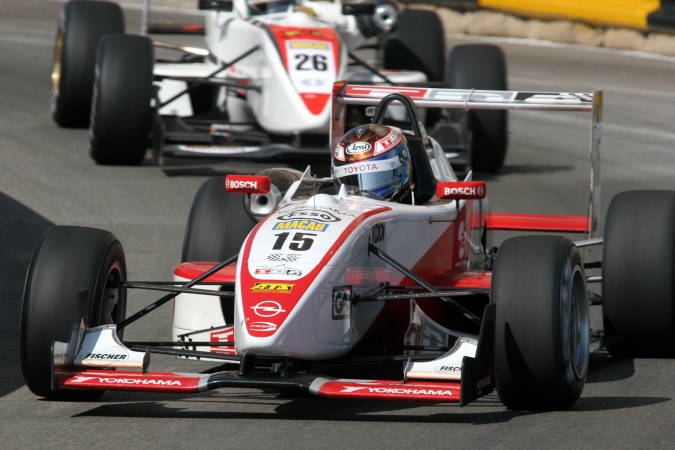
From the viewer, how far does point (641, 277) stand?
742cm

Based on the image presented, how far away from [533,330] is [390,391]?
0.75m

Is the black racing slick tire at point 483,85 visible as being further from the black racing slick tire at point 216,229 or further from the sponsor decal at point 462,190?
the sponsor decal at point 462,190

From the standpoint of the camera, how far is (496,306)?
6.27m

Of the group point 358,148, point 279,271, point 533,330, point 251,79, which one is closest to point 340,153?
point 358,148

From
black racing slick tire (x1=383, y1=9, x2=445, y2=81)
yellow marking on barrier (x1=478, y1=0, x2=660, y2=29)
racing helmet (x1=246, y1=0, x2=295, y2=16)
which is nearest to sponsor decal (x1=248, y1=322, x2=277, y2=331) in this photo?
racing helmet (x1=246, y1=0, x2=295, y2=16)

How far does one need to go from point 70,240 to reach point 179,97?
7.66 metres

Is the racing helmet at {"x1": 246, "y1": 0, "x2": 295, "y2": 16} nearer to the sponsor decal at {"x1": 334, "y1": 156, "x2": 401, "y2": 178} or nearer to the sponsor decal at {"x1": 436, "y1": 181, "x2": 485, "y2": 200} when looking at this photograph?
the sponsor decal at {"x1": 334, "y1": 156, "x2": 401, "y2": 178}

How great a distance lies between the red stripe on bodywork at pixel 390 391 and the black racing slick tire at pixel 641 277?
1.80m

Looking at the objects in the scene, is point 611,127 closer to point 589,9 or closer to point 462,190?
point 589,9

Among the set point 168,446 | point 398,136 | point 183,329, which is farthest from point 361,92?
point 168,446

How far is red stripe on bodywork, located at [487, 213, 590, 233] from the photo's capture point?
30.5 ft

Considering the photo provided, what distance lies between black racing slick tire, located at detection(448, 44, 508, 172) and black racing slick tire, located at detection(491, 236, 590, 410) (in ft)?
24.4

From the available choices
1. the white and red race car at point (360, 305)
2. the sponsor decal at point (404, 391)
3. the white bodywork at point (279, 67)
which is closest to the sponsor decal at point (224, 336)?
the white and red race car at point (360, 305)

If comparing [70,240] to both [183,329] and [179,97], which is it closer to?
[183,329]
